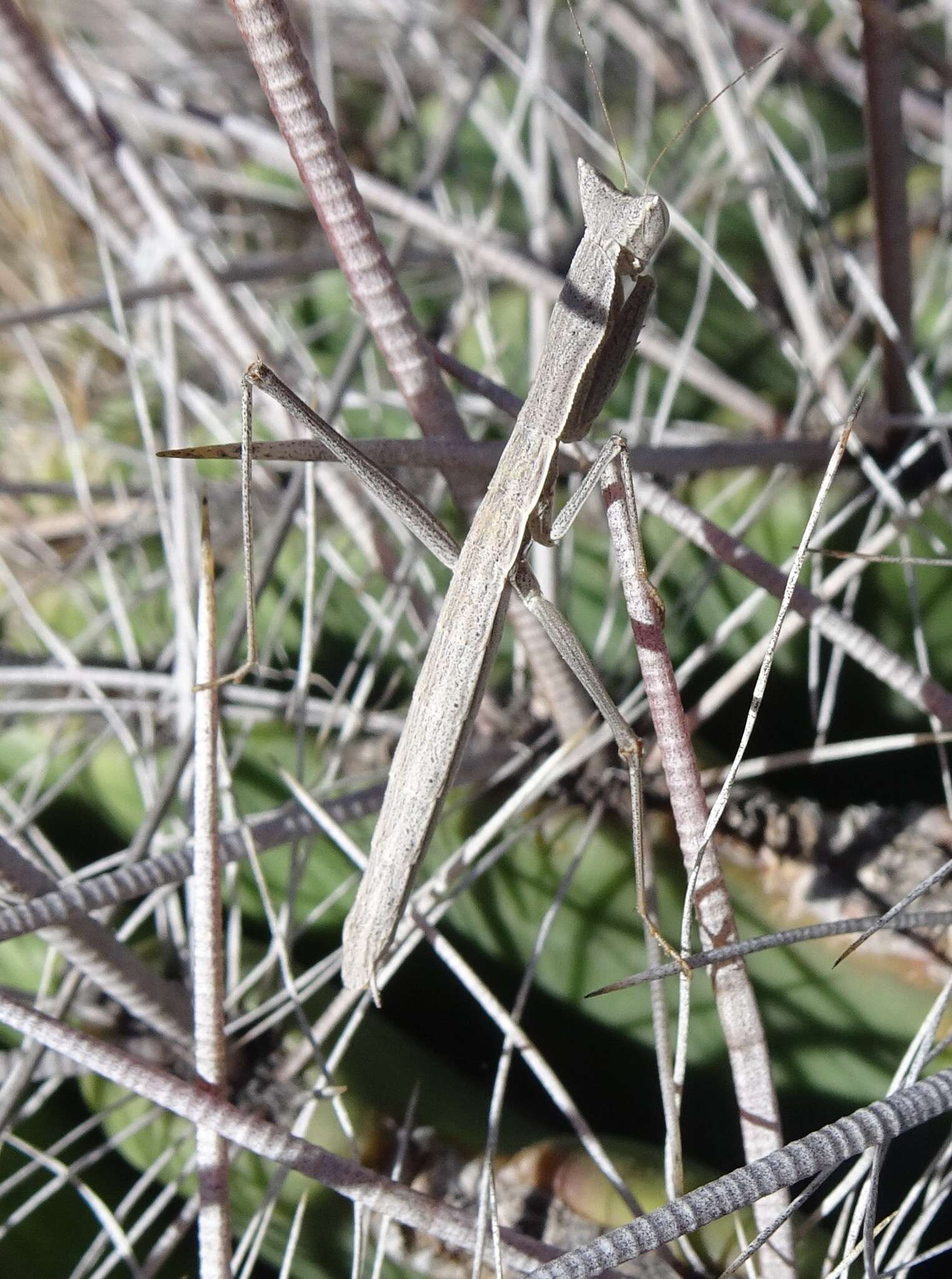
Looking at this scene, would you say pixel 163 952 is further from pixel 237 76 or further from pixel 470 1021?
pixel 237 76

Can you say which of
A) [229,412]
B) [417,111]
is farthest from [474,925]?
[417,111]

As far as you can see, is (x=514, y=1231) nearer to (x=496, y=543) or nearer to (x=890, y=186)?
(x=496, y=543)

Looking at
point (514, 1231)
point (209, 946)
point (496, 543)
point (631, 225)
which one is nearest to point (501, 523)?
point (496, 543)

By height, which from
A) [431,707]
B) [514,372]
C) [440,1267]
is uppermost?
[514,372]

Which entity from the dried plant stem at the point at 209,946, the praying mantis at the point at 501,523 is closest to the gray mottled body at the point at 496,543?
the praying mantis at the point at 501,523

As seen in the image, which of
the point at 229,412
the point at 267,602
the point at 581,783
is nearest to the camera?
the point at 581,783

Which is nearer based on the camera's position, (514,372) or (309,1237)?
(309,1237)
